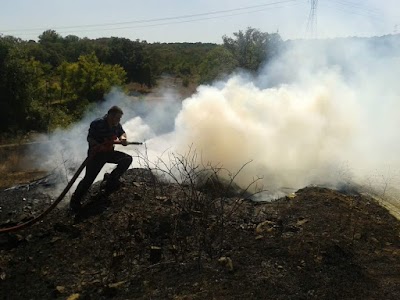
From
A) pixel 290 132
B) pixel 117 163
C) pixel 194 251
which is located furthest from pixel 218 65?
pixel 194 251

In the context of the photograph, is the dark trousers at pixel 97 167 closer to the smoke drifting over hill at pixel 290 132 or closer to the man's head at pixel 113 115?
the man's head at pixel 113 115

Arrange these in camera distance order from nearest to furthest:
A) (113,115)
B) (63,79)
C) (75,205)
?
(75,205) → (113,115) → (63,79)

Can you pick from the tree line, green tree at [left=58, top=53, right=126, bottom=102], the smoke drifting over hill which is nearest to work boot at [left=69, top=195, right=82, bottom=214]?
the smoke drifting over hill

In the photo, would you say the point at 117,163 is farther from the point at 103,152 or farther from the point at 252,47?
the point at 252,47

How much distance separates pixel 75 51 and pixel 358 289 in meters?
41.5

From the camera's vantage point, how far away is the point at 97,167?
18.1ft

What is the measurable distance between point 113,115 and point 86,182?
1.04 m

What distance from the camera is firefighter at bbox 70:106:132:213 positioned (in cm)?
536

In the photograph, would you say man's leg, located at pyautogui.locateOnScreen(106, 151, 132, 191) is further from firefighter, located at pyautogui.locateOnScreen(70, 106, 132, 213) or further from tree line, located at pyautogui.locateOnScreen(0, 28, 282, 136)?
tree line, located at pyautogui.locateOnScreen(0, 28, 282, 136)

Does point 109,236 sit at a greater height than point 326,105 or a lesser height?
lesser

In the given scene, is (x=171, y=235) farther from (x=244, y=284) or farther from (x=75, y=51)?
(x=75, y=51)

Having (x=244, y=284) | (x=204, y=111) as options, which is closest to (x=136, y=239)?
(x=244, y=284)

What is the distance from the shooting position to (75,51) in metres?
40.4

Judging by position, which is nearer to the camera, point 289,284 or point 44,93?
point 289,284
